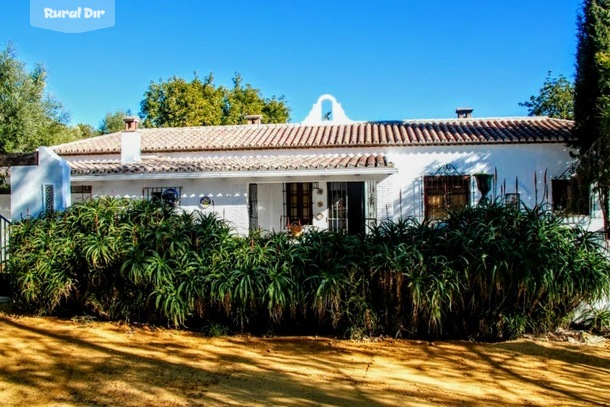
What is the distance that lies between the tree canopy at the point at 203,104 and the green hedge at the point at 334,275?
92.3 ft

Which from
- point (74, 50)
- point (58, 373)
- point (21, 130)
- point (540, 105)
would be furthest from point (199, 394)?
point (540, 105)

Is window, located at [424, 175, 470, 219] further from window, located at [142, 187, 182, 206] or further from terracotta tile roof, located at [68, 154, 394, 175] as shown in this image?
window, located at [142, 187, 182, 206]

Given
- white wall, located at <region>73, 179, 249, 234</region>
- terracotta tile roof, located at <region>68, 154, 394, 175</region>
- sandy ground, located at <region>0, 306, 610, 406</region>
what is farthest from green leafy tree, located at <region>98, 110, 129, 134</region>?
sandy ground, located at <region>0, 306, 610, 406</region>

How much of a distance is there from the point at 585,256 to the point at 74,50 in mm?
16027

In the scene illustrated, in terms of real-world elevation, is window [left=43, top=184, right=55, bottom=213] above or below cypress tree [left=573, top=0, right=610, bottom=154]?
below

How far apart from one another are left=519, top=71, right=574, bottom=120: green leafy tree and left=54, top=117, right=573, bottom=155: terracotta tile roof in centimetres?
1682

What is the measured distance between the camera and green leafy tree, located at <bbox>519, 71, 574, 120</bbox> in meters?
32.7

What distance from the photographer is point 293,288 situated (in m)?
7.26

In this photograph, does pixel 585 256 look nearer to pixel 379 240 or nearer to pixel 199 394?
pixel 379 240

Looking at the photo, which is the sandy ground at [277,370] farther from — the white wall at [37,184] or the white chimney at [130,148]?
the white chimney at [130,148]

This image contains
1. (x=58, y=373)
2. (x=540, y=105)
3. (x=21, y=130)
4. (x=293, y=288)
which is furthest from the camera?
(x=540, y=105)

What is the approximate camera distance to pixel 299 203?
17.7 m

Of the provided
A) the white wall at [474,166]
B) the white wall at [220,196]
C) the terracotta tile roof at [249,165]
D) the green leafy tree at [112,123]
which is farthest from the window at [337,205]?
the green leafy tree at [112,123]

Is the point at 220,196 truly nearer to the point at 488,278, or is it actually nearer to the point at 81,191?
the point at 81,191
